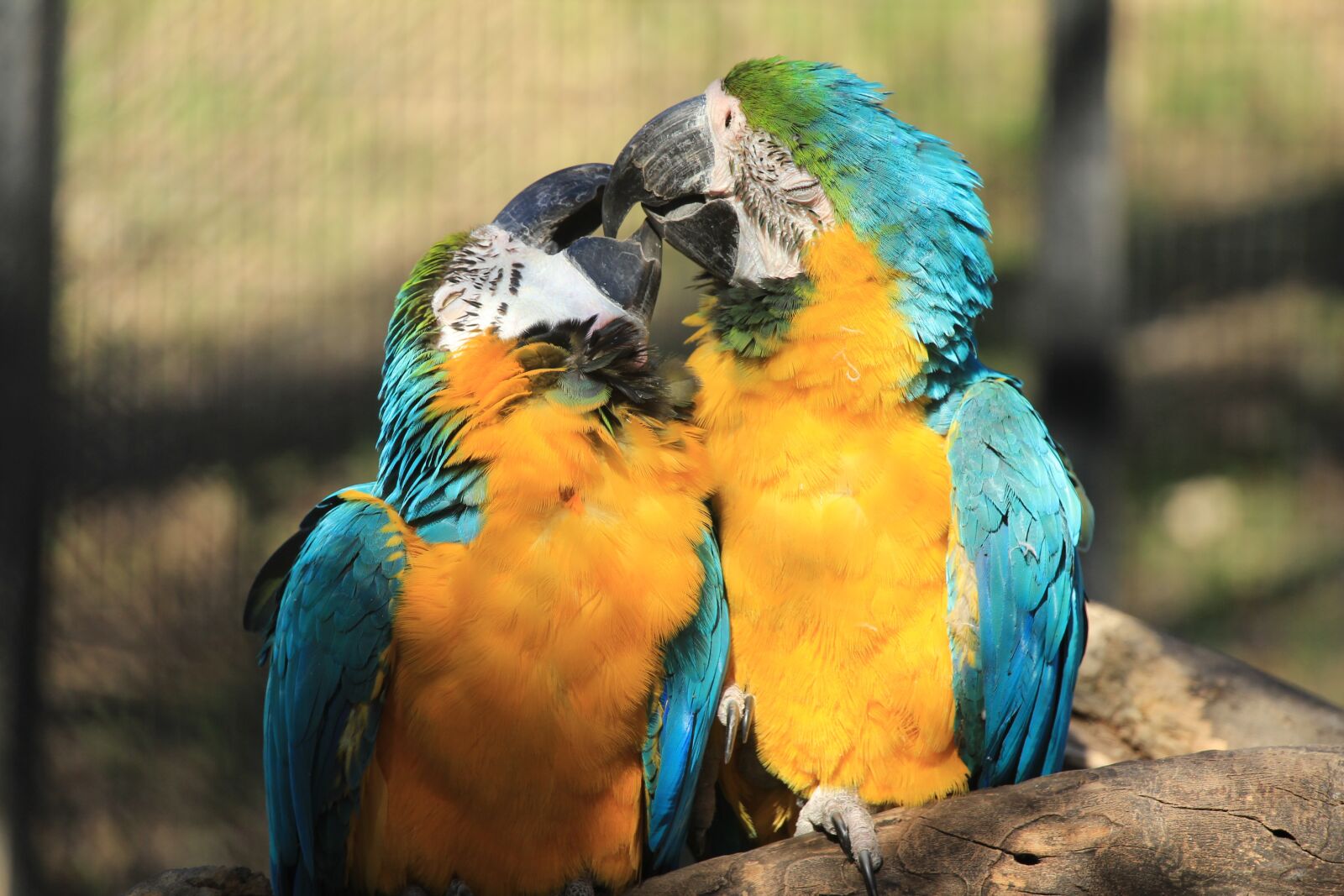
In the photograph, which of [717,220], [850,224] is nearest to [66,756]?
[717,220]

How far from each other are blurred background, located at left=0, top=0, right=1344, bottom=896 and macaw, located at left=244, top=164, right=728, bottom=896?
0.99 meters

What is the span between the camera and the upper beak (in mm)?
1568

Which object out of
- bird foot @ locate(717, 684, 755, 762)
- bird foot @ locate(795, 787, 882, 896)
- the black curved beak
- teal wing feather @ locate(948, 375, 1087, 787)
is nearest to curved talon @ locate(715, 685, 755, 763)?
bird foot @ locate(717, 684, 755, 762)

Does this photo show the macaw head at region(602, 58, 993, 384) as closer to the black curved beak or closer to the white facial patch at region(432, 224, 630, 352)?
the black curved beak

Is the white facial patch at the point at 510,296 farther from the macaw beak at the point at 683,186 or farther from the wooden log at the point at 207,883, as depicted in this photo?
the wooden log at the point at 207,883

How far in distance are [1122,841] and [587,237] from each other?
3.31ft

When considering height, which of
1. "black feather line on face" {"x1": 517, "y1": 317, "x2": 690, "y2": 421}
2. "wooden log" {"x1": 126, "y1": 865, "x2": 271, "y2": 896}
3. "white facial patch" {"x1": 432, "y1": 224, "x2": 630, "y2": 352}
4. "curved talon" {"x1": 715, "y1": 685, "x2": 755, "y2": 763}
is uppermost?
"white facial patch" {"x1": 432, "y1": 224, "x2": 630, "y2": 352}

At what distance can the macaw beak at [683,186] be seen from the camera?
1.60 meters

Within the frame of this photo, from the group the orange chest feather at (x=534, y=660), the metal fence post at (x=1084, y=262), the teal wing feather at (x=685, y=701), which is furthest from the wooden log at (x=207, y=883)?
the metal fence post at (x=1084, y=262)

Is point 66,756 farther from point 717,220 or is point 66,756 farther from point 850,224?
point 850,224

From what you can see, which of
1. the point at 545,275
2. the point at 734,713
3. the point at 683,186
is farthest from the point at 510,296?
the point at 734,713

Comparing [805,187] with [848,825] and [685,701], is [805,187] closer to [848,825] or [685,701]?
[685,701]

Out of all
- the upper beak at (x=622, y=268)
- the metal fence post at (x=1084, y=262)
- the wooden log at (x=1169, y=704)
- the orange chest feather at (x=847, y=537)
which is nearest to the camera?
the orange chest feather at (x=847, y=537)

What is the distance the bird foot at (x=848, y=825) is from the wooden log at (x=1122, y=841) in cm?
1
